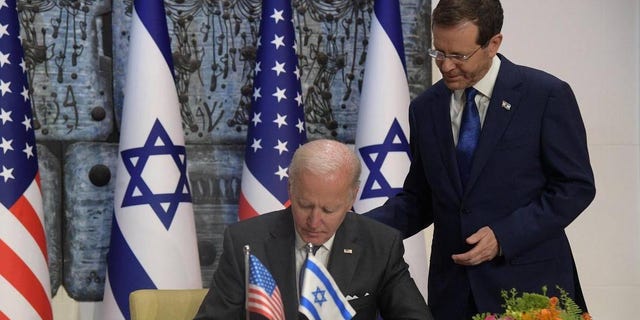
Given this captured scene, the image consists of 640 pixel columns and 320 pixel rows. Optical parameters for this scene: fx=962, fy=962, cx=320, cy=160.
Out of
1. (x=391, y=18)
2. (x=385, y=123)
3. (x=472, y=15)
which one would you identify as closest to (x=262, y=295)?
(x=472, y=15)

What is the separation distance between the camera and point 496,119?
114 inches

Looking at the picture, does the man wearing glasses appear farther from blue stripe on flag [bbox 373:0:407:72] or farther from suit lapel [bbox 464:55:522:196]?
blue stripe on flag [bbox 373:0:407:72]

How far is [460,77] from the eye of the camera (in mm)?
2842

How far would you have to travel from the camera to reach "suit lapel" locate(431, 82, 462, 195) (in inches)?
116

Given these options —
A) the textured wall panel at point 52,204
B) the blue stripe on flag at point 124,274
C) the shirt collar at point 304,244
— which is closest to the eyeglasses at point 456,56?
the shirt collar at point 304,244

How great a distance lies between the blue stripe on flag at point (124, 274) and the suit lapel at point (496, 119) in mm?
2005

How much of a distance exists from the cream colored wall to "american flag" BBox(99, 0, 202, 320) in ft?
7.13

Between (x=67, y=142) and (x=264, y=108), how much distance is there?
1042 mm

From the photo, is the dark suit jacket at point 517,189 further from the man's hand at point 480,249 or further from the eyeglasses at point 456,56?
the eyeglasses at point 456,56

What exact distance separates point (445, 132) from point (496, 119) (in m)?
0.18

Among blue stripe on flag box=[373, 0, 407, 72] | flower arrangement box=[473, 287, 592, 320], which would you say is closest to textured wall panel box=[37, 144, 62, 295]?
blue stripe on flag box=[373, 0, 407, 72]

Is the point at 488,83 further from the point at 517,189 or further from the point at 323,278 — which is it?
the point at 323,278

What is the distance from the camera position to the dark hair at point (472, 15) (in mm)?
2748

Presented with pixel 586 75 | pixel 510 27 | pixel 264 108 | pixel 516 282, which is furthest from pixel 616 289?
pixel 516 282
